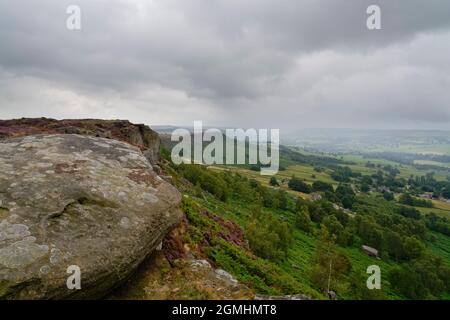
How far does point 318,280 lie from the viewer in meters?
41.7

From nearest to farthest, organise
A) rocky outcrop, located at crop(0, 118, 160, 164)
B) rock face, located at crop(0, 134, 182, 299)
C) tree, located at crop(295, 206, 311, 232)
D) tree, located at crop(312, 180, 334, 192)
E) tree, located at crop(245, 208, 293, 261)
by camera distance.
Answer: rock face, located at crop(0, 134, 182, 299)
rocky outcrop, located at crop(0, 118, 160, 164)
tree, located at crop(245, 208, 293, 261)
tree, located at crop(295, 206, 311, 232)
tree, located at crop(312, 180, 334, 192)

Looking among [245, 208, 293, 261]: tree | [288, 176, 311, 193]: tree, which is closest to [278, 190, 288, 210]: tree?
[245, 208, 293, 261]: tree

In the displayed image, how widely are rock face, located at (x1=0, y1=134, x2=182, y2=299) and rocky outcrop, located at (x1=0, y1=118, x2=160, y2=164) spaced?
4060mm

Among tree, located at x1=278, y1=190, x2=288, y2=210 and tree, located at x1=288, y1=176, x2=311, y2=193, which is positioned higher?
tree, located at x1=278, y1=190, x2=288, y2=210

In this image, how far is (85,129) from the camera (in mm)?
18453

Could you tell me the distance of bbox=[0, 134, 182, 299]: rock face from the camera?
7.87 metres

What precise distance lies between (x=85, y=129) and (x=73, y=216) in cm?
1049

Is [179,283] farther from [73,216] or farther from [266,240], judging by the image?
[266,240]

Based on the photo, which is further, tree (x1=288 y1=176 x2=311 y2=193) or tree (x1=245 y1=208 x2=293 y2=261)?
tree (x1=288 y1=176 x2=311 y2=193)

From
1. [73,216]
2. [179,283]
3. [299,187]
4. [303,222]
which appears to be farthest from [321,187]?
[73,216]

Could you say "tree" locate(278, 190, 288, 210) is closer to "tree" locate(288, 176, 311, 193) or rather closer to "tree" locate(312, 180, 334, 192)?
"tree" locate(288, 176, 311, 193)

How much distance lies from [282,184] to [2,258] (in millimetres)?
182746

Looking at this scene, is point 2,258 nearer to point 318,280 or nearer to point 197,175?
point 318,280
